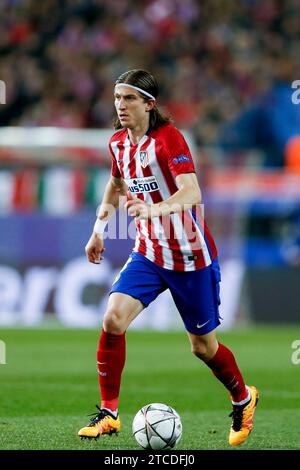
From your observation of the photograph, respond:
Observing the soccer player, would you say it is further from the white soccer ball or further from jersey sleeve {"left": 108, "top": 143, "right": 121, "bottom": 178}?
the white soccer ball

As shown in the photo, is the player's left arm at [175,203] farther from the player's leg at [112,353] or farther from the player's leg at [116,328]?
the player's leg at [112,353]

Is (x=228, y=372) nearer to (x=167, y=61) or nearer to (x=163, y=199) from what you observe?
(x=163, y=199)

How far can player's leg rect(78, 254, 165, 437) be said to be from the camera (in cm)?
672

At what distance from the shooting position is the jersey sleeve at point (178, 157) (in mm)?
6656

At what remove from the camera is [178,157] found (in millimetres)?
6699

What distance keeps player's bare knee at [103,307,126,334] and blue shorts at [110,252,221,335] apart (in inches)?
8.3

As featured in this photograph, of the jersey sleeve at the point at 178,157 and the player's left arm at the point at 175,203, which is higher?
the jersey sleeve at the point at 178,157

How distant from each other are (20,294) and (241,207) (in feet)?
12.7

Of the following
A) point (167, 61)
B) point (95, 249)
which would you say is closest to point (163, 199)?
point (95, 249)

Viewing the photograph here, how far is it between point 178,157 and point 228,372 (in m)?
1.47

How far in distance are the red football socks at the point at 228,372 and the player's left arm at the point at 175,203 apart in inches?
43.3

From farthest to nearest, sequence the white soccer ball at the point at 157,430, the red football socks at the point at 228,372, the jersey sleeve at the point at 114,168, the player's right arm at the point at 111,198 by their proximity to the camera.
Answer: the player's right arm at the point at 111,198, the jersey sleeve at the point at 114,168, the red football socks at the point at 228,372, the white soccer ball at the point at 157,430

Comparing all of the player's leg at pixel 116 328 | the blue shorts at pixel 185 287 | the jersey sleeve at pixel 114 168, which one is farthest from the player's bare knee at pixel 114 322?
the jersey sleeve at pixel 114 168
